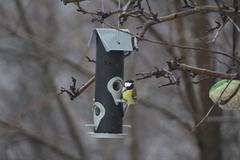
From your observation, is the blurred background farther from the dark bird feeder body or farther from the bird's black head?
the bird's black head

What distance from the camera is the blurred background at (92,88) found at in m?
7.54

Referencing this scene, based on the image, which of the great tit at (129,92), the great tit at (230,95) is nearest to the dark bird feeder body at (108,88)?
the great tit at (129,92)

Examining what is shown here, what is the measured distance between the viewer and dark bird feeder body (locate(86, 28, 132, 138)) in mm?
4508

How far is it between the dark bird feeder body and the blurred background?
5.53 ft

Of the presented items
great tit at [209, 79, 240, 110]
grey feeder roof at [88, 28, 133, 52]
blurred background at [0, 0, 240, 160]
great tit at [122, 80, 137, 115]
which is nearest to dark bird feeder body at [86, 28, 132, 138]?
grey feeder roof at [88, 28, 133, 52]

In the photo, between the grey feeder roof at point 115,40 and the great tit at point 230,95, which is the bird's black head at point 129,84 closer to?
the grey feeder roof at point 115,40

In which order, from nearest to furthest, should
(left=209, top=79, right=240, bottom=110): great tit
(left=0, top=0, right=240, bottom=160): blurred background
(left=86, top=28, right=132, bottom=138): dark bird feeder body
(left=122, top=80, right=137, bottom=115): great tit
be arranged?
(left=209, top=79, right=240, bottom=110): great tit < (left=122, top=80, right=137, bottom=115): great tit < (left=86, top=28, right=132, bottom=138): dark bird feeder body < (left=0, top=0, right=240, bottom=160): blurred background

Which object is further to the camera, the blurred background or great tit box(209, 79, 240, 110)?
the blurred background

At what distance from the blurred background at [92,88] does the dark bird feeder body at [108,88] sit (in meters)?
1.69

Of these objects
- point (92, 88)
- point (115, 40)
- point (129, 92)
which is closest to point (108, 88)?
point (129, 92)

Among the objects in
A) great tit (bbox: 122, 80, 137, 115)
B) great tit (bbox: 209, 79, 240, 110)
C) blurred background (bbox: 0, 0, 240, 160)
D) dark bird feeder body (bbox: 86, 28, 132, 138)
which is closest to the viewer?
great tit (bbox: 209, 79, 240, 110)

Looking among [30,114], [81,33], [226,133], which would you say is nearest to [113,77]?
[226,133]

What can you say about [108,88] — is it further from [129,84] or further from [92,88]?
[92,88]

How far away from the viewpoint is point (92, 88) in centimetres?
883
